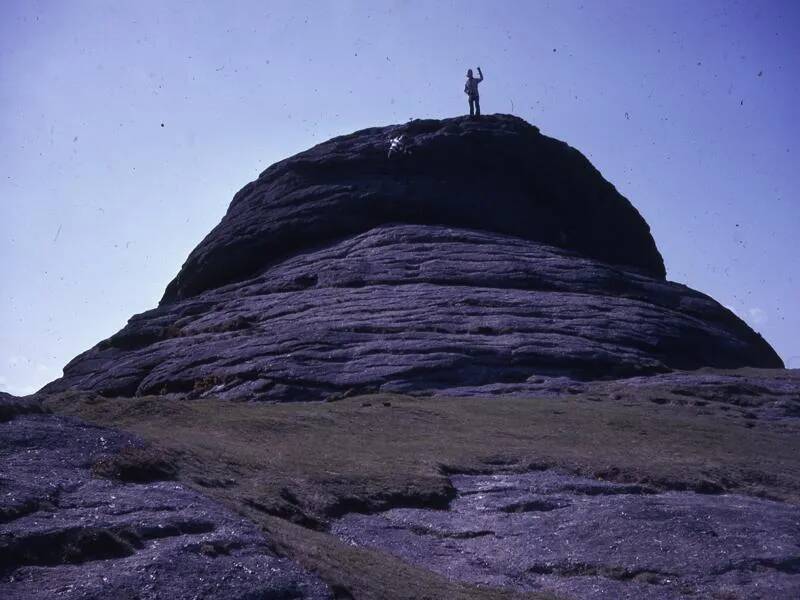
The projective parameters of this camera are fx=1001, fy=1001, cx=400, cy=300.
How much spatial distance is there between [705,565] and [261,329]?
26115 millimetres

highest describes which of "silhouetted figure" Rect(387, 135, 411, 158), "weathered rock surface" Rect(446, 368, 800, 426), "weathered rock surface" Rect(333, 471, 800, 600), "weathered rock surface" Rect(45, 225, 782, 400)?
"silhouetted figure" Rect(387, 135, 411, 158)

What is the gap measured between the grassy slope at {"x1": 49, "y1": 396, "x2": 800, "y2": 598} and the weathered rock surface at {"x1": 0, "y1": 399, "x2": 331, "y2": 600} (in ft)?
2.29

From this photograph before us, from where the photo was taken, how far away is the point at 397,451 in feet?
71.0

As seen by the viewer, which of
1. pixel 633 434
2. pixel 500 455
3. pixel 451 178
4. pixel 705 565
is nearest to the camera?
pixel 705 565

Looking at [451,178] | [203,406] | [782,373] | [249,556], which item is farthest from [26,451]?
[451,178]

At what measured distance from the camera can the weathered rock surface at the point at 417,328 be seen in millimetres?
33969

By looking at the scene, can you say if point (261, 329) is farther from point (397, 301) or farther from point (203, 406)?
point (203, 406)

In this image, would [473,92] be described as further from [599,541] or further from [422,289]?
[599,541]

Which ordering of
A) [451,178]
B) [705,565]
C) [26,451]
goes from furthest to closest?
[451,178] < [705,565] < [26,451]

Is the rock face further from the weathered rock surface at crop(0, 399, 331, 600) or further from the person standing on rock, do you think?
the weathered rock surface at crop(0, 399, 331, 600)

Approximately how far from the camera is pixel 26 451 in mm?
13258

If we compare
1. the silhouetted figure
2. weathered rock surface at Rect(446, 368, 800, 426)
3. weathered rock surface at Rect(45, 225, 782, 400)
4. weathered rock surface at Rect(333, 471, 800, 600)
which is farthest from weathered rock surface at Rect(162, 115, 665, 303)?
weathered rock surface at Rect(333, 471, 800, 600)

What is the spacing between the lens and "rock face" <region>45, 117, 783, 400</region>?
34.8m

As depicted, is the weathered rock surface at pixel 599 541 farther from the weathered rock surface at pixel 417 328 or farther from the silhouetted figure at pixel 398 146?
the silhouetted figure at pixel 398 146
